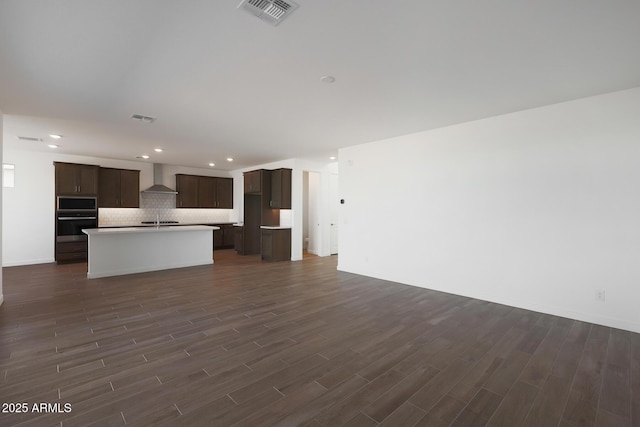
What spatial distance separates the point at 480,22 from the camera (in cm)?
207

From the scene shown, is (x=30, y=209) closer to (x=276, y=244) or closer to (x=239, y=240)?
(x=239, y=240)

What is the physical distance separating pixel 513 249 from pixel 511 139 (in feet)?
5.15

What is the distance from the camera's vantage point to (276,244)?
7438mm

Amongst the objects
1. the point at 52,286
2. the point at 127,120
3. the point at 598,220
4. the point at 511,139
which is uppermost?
the point at 127,120

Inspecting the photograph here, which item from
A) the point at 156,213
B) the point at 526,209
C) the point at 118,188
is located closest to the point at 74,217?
the point at 118,188

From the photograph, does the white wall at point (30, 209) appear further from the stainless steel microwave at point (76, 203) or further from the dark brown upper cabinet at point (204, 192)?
the dark brown upper cabinet at point (204, 192)

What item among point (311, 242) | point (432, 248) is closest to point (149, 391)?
point (432, 248)

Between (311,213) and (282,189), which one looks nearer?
(282,189)

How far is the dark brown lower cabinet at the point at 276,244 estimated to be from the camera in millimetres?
7426

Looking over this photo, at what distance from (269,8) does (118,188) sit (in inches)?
317

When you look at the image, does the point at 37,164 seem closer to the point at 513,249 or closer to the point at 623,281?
the point at 513,249

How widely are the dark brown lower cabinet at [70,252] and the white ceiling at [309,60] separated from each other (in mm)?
3606

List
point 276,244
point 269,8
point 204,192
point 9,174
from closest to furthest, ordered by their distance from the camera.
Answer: point 269,8
point 9,174
point 276,244
point 204,192

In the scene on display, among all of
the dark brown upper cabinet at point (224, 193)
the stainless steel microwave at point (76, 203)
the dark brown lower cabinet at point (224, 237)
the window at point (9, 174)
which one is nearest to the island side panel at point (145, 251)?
the stainless steel microwave at point (76, 203)
